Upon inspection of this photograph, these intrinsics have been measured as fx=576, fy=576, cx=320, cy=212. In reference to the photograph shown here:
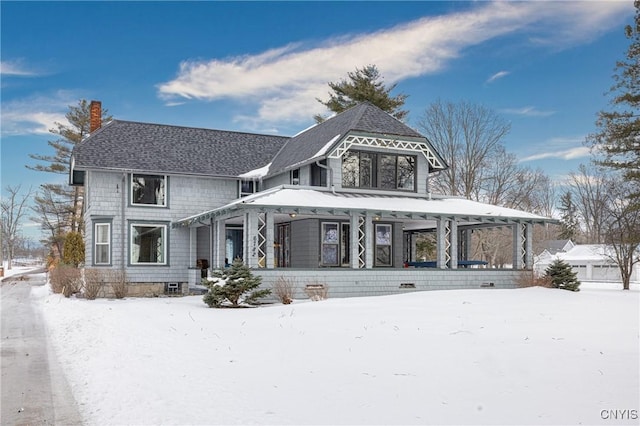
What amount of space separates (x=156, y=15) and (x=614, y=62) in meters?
23.7

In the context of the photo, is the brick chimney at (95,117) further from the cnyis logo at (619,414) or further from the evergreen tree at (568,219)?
the evergreen tree at (568,219)

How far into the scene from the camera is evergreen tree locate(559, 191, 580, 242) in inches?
3017

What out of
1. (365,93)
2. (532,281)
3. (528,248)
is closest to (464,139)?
(365,93)

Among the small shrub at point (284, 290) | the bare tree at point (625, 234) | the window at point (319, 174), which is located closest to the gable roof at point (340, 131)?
the window at point (319, 174)

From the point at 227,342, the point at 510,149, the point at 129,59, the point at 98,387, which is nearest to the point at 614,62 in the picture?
the point at 510,149

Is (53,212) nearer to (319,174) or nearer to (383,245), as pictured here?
(319,174)

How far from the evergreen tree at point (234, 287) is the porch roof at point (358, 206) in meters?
2.36

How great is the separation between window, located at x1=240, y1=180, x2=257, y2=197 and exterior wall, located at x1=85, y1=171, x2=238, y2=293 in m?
0.35

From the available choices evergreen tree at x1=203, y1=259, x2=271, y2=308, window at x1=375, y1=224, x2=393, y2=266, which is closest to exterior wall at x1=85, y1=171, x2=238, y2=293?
window at x1=375, y1=224, x2=393, y2=266

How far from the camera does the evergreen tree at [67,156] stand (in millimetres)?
53500

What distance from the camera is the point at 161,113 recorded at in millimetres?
44938

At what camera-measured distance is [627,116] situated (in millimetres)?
30641

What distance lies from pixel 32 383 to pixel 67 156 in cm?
5228

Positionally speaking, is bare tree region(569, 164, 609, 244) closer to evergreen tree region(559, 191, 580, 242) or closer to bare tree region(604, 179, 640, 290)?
evergreen tree region(559, 191, 580, 242)
